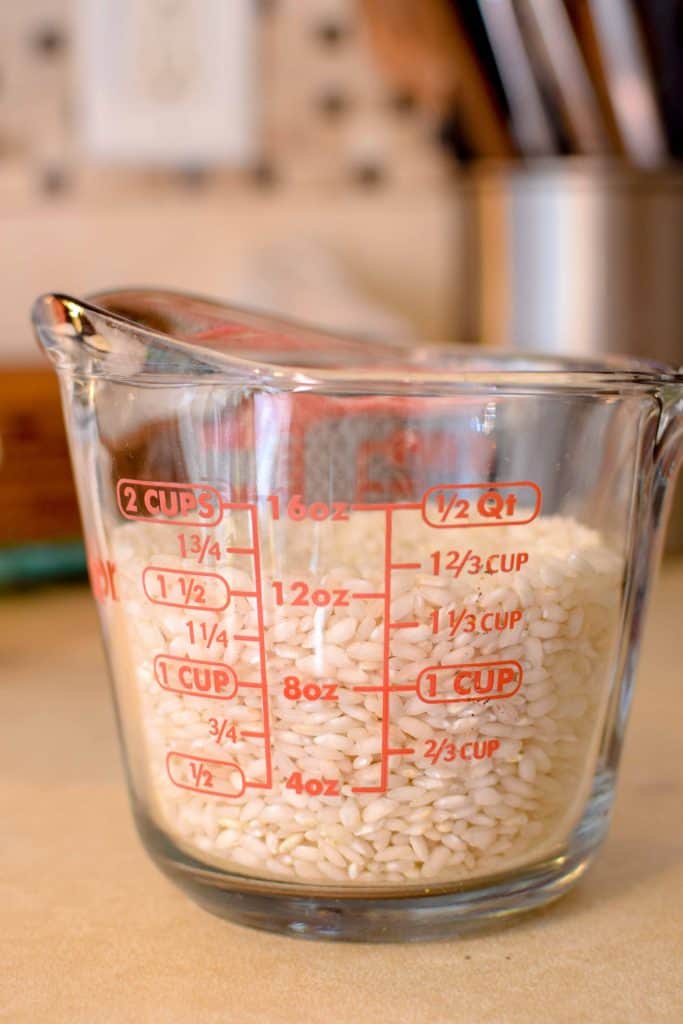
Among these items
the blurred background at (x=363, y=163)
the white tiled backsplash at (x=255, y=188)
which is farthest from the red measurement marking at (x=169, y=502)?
the white tiled backsplash at (x=255, y=188)

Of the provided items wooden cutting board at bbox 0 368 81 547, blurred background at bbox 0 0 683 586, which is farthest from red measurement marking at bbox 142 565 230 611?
blurred background at bbox 0 0 683 586

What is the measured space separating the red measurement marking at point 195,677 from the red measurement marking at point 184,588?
2cm

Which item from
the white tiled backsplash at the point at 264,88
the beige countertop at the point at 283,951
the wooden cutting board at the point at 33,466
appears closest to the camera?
the beige countertop at the point at 283,951

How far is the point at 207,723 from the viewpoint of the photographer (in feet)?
1.25

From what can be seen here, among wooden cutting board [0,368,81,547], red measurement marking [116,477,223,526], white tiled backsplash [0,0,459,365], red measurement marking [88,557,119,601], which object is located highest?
red measurement marking [116,477,223,526]

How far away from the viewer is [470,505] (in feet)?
1.21

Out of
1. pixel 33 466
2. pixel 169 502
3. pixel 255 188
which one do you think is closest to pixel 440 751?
pixel 169 502

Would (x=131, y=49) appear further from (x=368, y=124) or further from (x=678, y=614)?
(x=678, y=614)

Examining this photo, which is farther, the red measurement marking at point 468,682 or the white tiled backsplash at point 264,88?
the white tiled backsplash at point 264,88

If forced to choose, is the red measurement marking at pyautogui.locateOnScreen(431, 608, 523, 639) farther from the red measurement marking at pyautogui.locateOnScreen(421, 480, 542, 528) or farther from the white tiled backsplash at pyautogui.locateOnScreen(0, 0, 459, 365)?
the white tiled backsplash at pyautogui.locateOnScreen(0, 0, 459, 365)

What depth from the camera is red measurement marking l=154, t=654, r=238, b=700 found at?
374 millimetres

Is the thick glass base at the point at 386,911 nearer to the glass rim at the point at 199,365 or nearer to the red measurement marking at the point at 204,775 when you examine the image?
the red measurement marking at the point at 204,775

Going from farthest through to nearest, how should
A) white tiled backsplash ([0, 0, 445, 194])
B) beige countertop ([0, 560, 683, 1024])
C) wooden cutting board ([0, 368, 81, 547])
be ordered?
white tiled backsplash ([0, 0, 445, 194])
wooden cutting board ([0, 368, 81, 547])
beige countertop ([0, 560, 683, 1024])

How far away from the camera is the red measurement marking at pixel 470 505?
369mm
